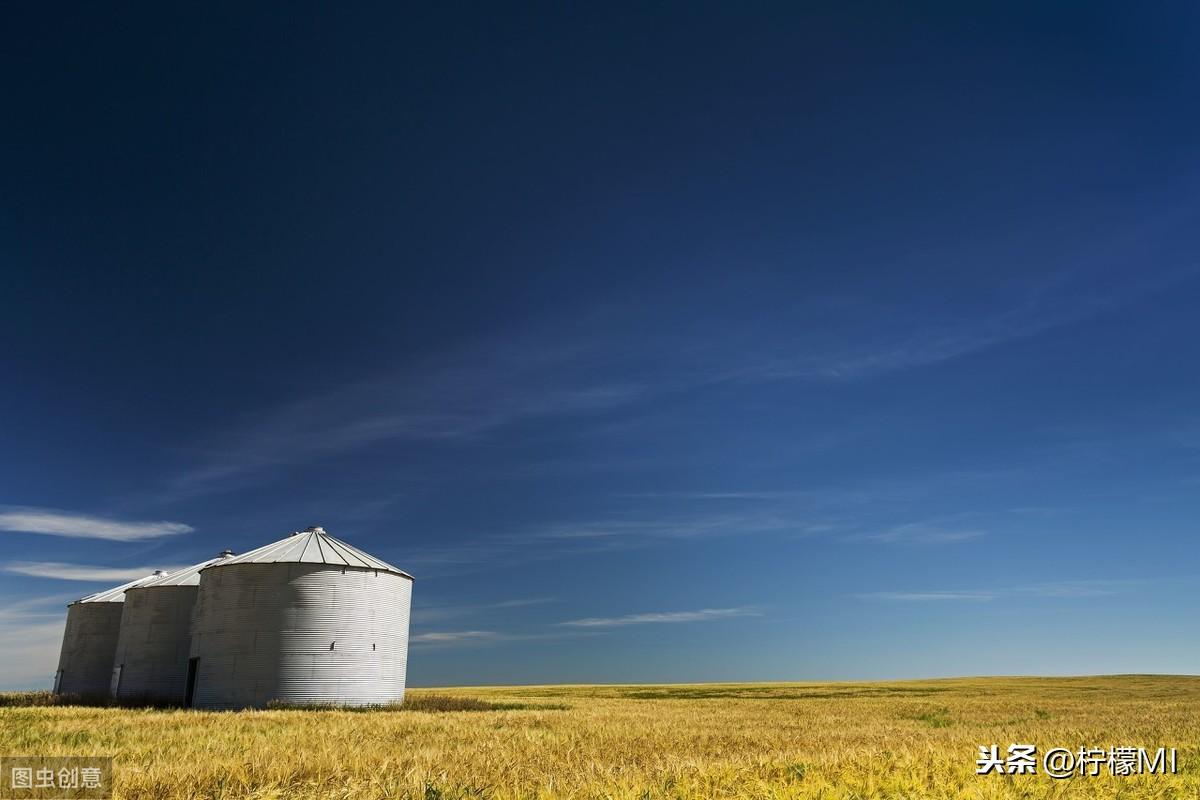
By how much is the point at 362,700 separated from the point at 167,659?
13194 millimetres

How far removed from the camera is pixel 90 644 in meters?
45.3

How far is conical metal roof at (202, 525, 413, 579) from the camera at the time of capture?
35.0m

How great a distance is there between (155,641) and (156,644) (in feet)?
0.55

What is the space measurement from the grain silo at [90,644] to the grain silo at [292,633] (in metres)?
13.5

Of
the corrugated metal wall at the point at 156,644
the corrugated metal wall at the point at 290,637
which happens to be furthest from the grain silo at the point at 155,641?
the corrugated metal wall at the point at 290,637

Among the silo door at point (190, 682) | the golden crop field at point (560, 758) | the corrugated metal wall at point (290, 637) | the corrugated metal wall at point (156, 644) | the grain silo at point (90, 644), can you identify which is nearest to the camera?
the golden crop field at point (560, 758)

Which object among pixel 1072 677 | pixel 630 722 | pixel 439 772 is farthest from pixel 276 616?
pixel 1072 677

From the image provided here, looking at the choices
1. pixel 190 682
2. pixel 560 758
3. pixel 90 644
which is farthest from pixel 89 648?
pixel 560 758

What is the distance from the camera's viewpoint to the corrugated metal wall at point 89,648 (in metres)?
44.7

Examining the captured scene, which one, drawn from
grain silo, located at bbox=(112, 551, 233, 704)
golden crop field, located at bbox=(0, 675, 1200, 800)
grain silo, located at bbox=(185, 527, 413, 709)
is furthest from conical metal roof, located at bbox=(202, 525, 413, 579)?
golden crop field, located at bbox=(0, 675, 1200, 800)

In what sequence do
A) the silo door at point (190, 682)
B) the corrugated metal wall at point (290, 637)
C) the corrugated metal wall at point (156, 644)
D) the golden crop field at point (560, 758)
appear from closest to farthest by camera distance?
1. the golden crop field at point (560, 758)
2. the corrugated metal wall at point (290, 637)
3. the silo door at point (190, 682)
4. the corrugated metal wall at point (156, 644)

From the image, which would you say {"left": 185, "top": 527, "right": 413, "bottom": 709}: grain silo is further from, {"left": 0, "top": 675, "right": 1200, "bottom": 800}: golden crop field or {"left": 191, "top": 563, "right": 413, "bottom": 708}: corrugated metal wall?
{"left": 0, "top": 675, "right": 1200, "bottom": 800}: golden crop field

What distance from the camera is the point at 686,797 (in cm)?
771

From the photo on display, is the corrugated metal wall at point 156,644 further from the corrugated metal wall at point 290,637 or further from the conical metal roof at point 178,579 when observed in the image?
the corrugated metal wall at point 290,637
